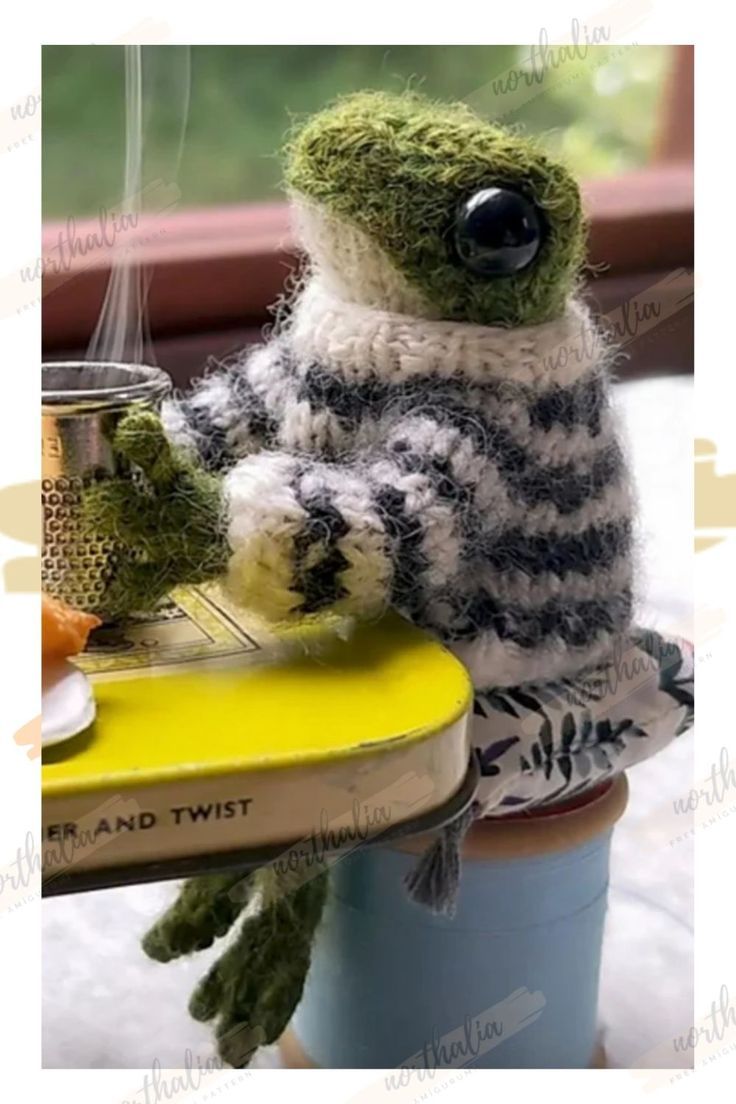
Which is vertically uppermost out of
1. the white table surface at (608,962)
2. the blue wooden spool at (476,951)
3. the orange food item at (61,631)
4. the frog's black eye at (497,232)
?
the frog's black eye at (497,232)

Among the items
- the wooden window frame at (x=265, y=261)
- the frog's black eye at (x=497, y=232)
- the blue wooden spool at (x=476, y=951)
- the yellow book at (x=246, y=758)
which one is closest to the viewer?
the yellow book at (x=246, y=758)

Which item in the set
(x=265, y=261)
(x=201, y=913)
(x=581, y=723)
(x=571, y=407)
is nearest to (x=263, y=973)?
(x=201, y=913)

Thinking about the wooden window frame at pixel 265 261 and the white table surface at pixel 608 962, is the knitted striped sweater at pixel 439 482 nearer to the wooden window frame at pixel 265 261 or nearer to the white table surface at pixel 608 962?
the white table surface at pixel 608 962

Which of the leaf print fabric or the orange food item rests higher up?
the orange food item

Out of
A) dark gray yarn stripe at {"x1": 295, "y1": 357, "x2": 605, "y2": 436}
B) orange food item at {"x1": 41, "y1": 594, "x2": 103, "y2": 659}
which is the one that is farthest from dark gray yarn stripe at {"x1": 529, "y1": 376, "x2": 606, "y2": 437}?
orange food item at {"x1": 41, "y1": 594, "x2": 103, "y2": 659}

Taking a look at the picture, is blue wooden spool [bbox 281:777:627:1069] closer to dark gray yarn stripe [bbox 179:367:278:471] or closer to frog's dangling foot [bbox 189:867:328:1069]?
frog's dangling foot [bbox 189:867:328:1069]

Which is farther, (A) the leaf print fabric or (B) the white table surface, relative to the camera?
(B) the white table surface

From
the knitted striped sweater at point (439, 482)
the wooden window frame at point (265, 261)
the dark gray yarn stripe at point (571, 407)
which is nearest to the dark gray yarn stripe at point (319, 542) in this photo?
the knitted striped sweater at point (439, 482)
